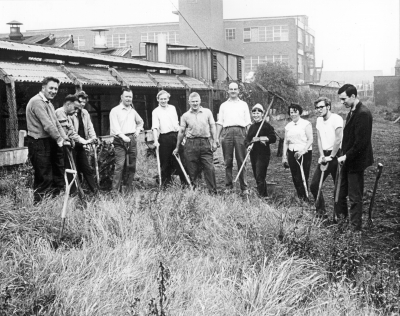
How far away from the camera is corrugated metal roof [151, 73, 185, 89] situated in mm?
18844

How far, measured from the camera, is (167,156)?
852cm

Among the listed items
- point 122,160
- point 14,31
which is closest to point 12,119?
point 122,160

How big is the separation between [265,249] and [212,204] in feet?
5.06

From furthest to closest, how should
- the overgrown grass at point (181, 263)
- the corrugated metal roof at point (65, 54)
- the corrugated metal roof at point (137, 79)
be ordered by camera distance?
the corrugated metal roof at point (137, 79), the corrugated metal roof at point (65, 54), the overgrown grass at point (181, 263)

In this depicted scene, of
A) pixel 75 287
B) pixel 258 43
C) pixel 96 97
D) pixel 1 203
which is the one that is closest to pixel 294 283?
pixel 75 287

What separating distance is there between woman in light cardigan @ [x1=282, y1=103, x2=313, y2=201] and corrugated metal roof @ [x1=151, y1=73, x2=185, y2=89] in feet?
37.1

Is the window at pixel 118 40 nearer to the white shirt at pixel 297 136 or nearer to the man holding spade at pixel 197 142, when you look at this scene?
the man holding spade at pixel 197 142

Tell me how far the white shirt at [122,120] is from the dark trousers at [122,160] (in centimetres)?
12

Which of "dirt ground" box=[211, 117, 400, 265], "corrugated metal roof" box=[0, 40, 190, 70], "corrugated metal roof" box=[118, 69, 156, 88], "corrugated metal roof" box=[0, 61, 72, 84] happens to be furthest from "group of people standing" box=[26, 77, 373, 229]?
"corrugated metal roof" box=[118, 69, 156, 88]

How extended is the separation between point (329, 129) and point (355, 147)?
0.89 metres

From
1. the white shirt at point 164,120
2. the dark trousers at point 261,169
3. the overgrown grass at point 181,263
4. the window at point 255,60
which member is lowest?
the overgrown grass at point 181,263

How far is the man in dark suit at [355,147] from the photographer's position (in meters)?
5.97

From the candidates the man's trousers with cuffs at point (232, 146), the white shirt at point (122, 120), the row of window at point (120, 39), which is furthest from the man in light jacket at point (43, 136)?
the row of window at point (120, 39)

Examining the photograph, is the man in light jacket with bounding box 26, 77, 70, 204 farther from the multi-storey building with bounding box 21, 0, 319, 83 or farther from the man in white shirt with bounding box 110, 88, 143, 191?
the multi-storey building with bounding box 21, 0, 319, 83
